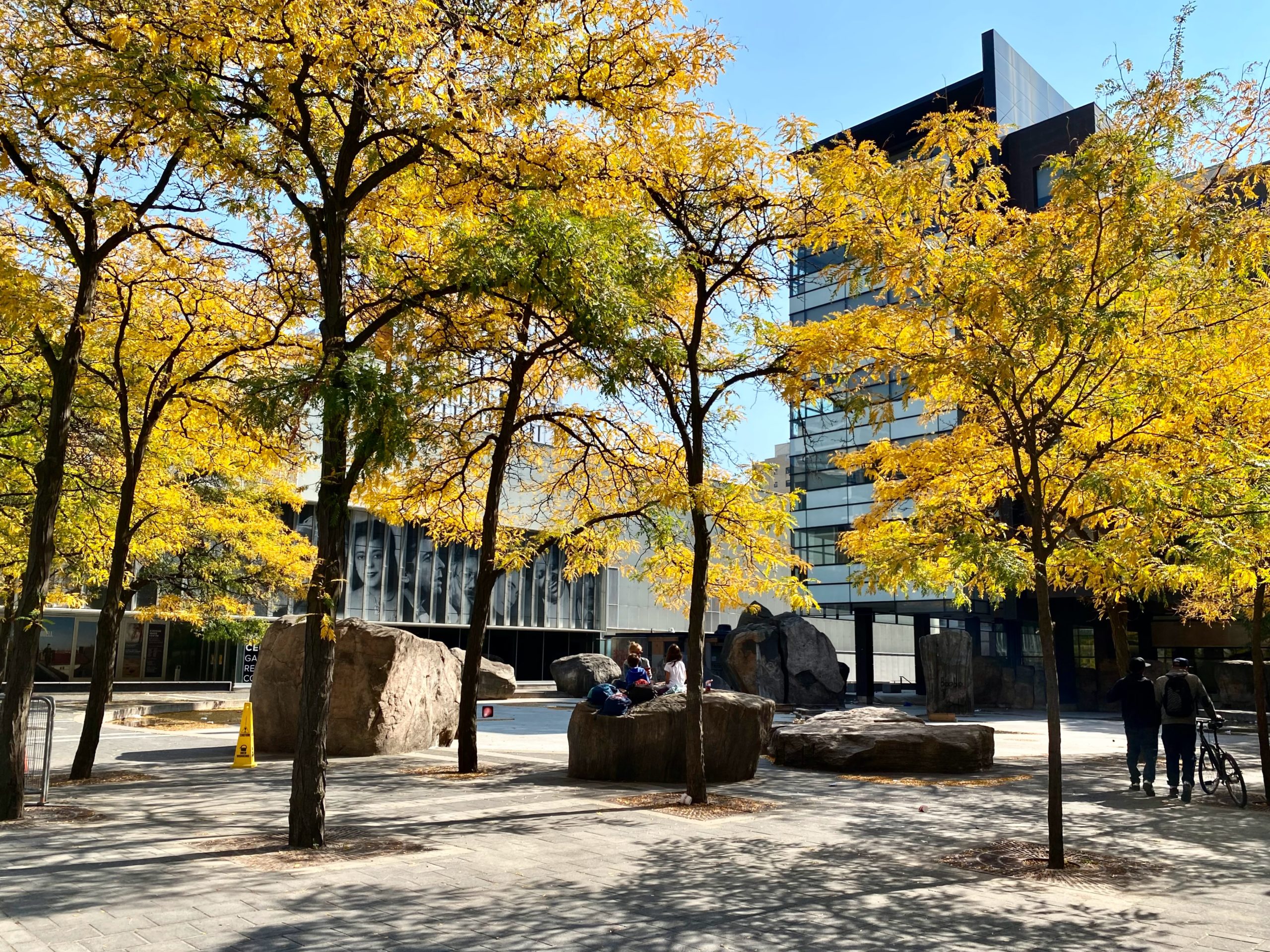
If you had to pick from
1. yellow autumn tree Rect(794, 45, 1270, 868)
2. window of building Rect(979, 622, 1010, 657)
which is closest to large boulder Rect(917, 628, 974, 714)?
window of building Rect(979, 622, 1010, 657)

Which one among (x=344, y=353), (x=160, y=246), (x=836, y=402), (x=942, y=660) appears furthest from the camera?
(x=942, y=660)

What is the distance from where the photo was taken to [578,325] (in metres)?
8.38

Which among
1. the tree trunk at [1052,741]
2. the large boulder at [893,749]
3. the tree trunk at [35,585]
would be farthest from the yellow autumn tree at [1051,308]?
the tree trunk at [35,585]

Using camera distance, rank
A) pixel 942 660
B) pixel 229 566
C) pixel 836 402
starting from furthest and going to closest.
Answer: pixel 942 660, pixel 229 566, pixel 836 402

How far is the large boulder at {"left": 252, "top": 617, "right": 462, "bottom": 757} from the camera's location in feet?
49.3

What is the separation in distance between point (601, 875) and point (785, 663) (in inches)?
963

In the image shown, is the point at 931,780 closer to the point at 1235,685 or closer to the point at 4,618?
the point at 4,618

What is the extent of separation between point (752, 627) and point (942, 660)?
5.93 metres

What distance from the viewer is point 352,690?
49.3 feet

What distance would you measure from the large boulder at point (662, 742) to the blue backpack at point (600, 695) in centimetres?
17

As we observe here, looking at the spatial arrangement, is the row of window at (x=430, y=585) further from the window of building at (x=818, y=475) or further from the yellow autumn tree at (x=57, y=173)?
the yellow autumn tree at (x=57, y=173)

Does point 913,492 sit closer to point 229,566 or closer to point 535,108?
point 535,108

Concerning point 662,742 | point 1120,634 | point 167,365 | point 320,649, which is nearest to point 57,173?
point 167,365

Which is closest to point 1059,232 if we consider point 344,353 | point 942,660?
point 344,353
